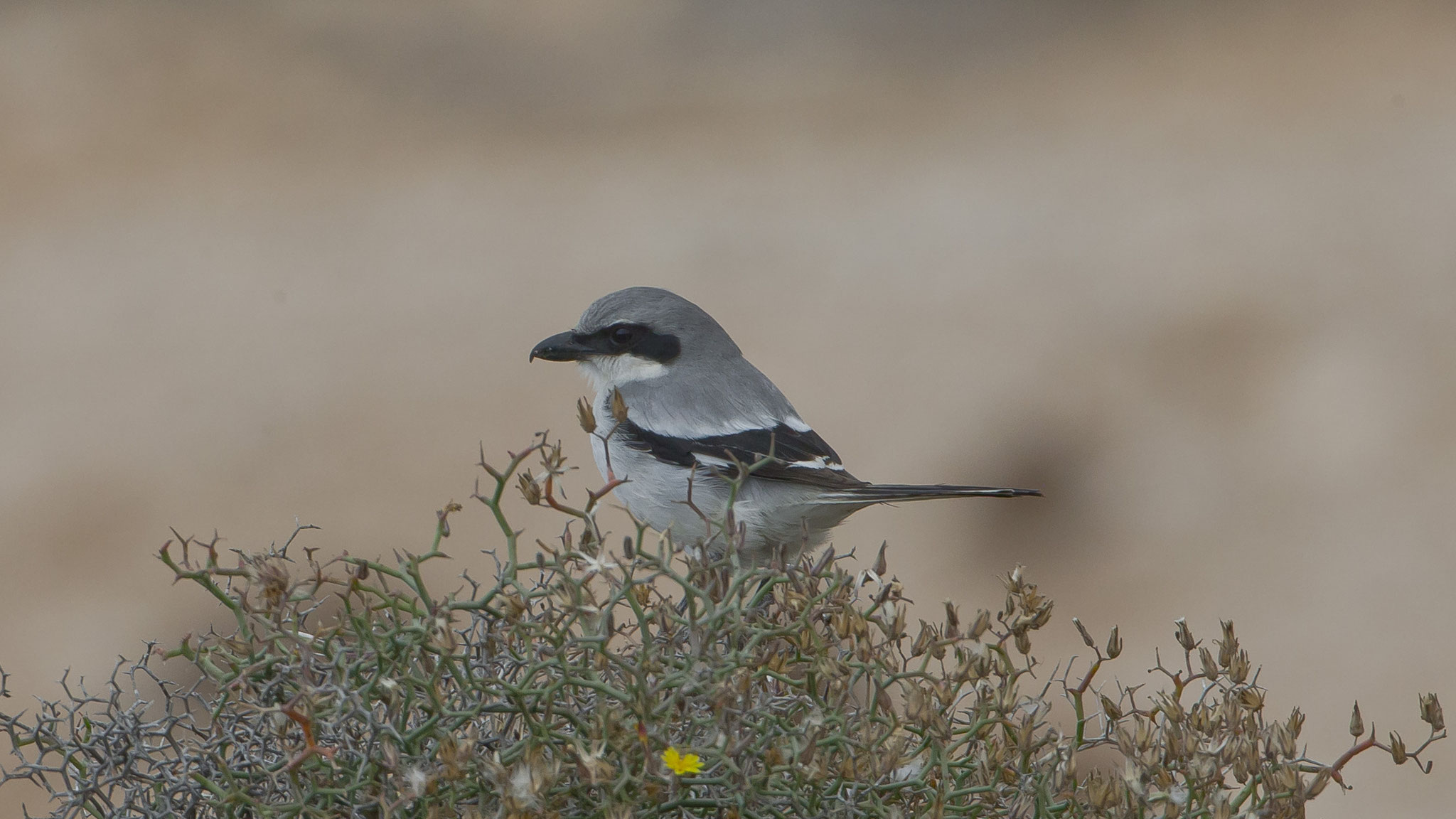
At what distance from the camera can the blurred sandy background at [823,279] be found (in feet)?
25.7

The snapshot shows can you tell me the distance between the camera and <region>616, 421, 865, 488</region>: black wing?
275 cm

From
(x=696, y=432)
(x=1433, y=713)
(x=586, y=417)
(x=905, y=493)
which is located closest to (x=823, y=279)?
(x=696, y=432)

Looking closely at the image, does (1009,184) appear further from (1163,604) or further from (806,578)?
(806,578)

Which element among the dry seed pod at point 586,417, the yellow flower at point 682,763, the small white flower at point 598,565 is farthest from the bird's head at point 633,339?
the yellow flower at point 682,763

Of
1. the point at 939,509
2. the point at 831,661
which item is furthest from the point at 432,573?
the point at 831,661

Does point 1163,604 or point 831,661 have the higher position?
point 1163,604

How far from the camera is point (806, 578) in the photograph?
1.46 meters

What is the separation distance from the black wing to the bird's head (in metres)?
0.19

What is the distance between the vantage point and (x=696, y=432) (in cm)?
290

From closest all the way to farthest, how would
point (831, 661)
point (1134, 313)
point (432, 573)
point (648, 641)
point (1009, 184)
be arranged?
point (648, 641)
point (831, 661)
point (432, 573)
point (1134, 313)
point (1009, 184)

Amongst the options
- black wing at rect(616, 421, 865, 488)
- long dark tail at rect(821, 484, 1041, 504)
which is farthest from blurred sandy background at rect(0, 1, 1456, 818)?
long dark tail at rect(821, 484, 1041, 504)

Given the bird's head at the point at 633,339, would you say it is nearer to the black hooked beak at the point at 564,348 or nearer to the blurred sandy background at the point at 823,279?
the black hooked beak at the point at 564,348

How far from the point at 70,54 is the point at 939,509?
7.69 m

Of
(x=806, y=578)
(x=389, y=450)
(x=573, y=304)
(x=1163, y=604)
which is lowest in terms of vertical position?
(x=806, y=578)
